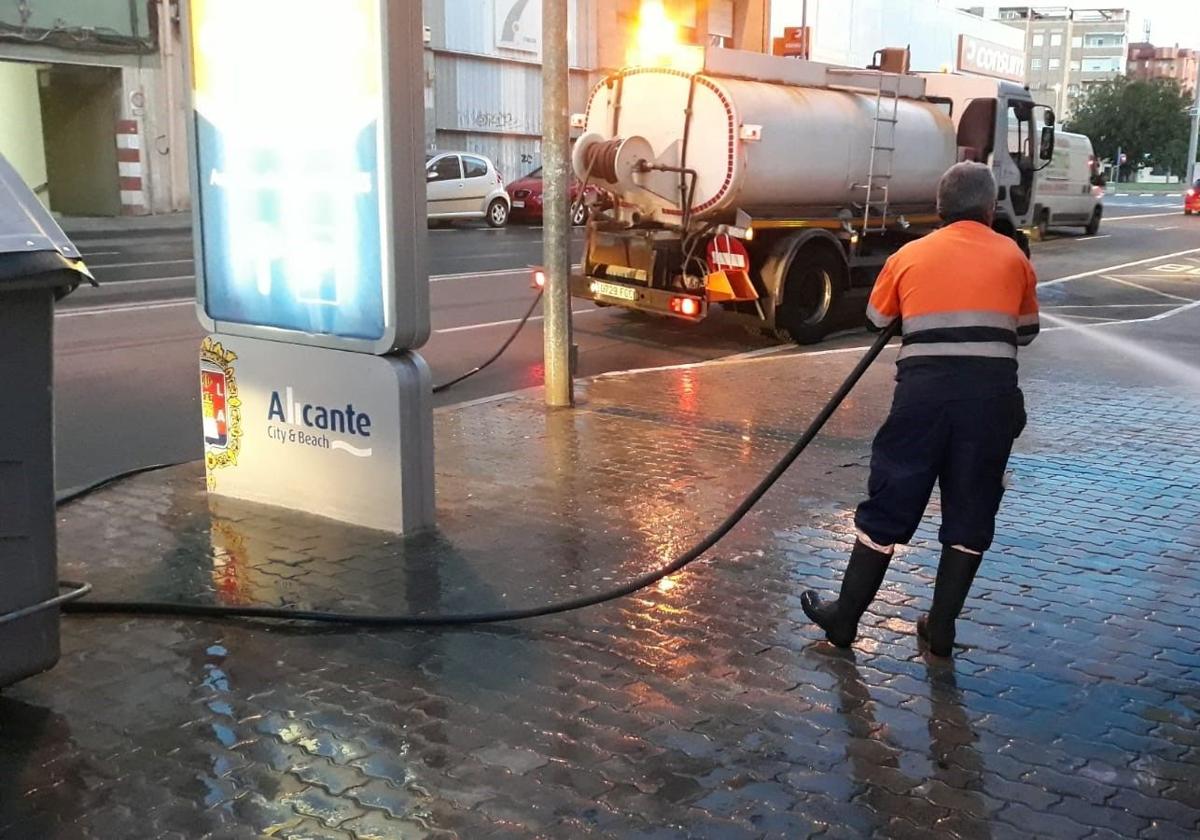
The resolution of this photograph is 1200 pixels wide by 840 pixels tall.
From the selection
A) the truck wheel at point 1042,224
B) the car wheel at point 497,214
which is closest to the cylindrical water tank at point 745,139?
the truck wheel at point 1042,224

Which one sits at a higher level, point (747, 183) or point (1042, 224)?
point (747, 183)

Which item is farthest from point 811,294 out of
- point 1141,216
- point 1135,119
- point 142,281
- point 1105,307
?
point 1135,119

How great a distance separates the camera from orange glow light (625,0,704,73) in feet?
38.5

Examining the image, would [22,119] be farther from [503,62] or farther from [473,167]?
[503,62]

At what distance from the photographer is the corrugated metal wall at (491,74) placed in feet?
110

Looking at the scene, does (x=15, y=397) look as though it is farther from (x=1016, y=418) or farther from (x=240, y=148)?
(x=1016, y=418)

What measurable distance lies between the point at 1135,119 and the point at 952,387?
90.3m

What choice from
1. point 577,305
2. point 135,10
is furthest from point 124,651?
point 135,10

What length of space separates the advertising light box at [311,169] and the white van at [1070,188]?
77.8ft

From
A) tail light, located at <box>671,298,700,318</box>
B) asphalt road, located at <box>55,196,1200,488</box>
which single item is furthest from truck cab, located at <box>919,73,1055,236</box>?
tail light, located at <box>671,298,700,318</box>

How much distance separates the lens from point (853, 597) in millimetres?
4547

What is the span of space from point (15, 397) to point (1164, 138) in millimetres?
93788

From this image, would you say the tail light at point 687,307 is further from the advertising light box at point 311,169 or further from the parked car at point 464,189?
the parked car at point 464,189

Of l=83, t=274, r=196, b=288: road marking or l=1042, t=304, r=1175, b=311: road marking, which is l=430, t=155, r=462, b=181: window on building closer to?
l=83, t=274, r=196, b=288: road marking
